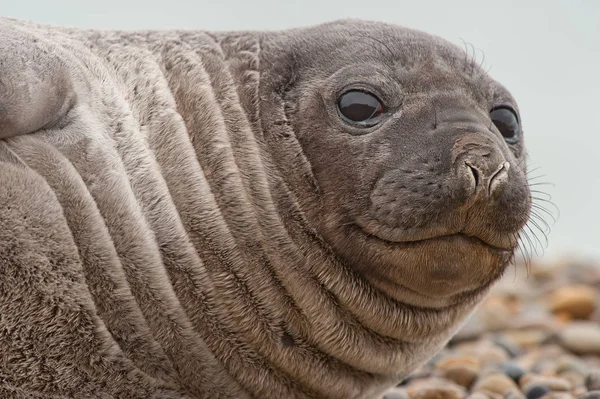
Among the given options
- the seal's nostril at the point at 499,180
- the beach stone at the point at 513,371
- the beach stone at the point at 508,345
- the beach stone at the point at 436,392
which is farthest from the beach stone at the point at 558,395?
the beach stone at the point at 508,345

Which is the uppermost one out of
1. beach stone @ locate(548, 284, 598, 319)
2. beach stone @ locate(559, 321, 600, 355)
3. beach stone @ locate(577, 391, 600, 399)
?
beach stone @ locate(577, 391, 600, 399)

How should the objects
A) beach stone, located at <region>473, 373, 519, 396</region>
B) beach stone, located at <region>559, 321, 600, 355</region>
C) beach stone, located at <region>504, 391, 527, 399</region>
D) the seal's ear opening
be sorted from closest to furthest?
the seal's ear opening → beach stone, located at <region>504, 391, 527, 399</region> → beach stone, located at <region>473, 373, 519, 396</region> → beach stone, located at <region>559, 321, 600, 355</region>

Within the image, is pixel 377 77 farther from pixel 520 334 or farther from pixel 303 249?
pixel 520 334

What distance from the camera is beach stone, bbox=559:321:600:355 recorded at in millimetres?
5707

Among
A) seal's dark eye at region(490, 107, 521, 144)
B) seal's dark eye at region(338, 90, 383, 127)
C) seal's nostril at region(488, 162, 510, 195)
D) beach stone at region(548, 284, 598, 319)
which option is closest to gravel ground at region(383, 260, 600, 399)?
beach stone at region(548, 284, 598, 319)

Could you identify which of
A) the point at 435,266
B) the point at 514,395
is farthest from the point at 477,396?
the point at 435,266

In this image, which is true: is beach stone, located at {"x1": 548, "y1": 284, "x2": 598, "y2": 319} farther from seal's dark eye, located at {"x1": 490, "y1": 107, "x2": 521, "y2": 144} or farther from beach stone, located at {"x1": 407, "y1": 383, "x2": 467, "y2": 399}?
seal's dark eye, located at {"x1": 490, "y1": 107, "x2": 521, "y2": 144}

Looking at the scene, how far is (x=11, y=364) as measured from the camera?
3150 millimetres

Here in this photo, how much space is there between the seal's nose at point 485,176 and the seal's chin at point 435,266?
0.18 m

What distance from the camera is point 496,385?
14.9 ft

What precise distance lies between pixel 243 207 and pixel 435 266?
679 millimetres

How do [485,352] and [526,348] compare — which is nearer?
[485,352]

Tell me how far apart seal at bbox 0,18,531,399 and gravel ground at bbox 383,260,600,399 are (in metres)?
0.70

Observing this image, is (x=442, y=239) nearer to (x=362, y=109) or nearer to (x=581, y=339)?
(x=362, y=109)
